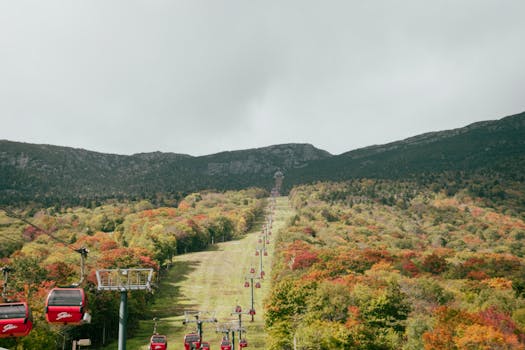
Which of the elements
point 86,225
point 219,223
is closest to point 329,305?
point 219,223

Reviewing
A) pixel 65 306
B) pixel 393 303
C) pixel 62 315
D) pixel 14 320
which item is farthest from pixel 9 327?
pixel 393 303

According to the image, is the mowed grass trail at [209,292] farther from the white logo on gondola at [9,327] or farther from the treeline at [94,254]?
the white logo on gondola at [9,327]

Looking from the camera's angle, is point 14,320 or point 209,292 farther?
point 209,292

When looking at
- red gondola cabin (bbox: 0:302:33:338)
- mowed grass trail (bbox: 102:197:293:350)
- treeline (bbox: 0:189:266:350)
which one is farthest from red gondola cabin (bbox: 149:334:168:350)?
red gondola cabin (bbox: 0:302:33:338)

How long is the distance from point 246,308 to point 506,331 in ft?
181

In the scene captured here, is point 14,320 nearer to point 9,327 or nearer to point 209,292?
point 9,327

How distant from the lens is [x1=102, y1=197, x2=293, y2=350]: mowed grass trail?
7875 centimetres

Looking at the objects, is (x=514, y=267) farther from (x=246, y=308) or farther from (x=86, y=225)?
(x=86, y=225)

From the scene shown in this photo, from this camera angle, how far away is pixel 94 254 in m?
103

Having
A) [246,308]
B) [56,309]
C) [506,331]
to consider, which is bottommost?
[246,308]

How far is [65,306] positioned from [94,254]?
79185 mm

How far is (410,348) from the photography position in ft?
186

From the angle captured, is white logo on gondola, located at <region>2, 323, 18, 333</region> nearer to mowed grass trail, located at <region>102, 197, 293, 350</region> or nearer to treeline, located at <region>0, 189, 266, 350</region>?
treeline, located at <region>0, 189, 266, 350</region>

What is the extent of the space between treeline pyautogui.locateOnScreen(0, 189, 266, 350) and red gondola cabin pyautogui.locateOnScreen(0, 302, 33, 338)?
6163 mm
